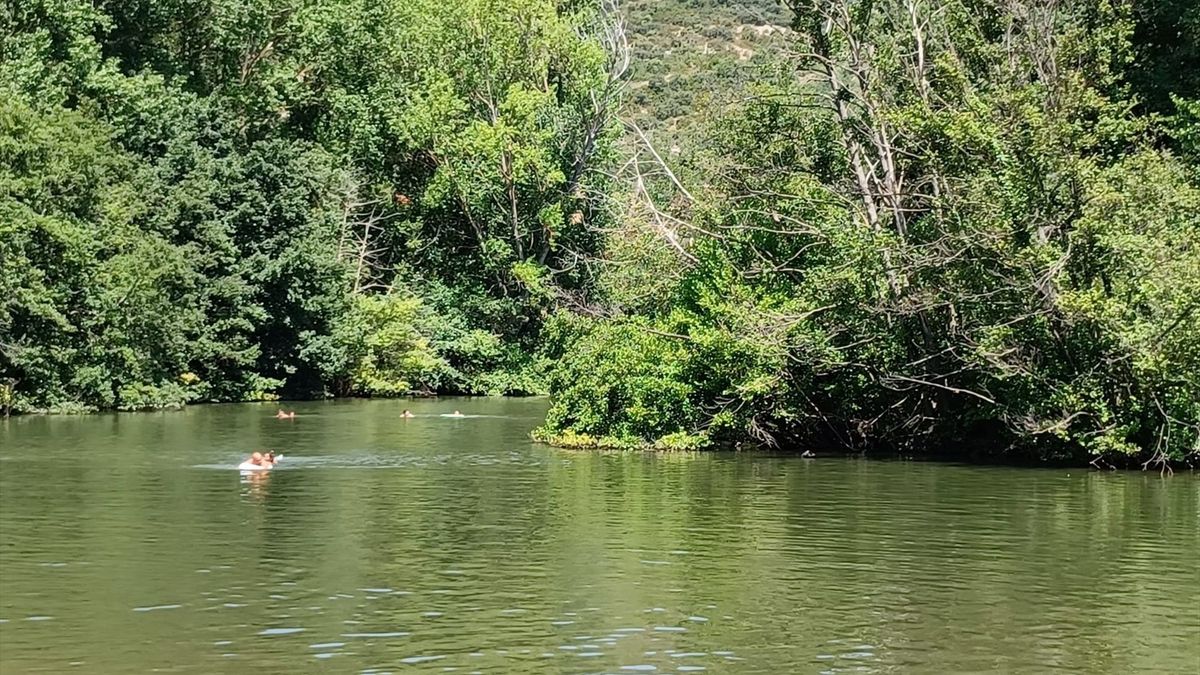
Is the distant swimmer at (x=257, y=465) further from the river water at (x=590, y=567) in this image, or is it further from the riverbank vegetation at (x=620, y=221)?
the riverbank vegetation at (x=620, y=221)

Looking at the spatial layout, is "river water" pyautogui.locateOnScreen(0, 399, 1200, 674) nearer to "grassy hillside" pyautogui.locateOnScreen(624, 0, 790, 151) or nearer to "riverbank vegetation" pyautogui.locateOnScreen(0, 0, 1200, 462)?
"riverbank vegetation" pyautogui.locateOnScreen(0, 0, 1200, 462)

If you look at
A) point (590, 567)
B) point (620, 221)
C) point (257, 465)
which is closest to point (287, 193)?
point (620, 221)

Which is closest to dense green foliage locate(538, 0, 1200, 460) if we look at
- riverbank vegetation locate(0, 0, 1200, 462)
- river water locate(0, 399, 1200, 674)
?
riverbank vegetation locate(0, 0, 1200, 462)

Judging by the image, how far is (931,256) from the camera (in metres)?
32.3

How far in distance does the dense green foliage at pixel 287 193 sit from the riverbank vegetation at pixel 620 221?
0.17m

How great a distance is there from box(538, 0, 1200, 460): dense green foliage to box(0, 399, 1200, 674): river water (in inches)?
88.9

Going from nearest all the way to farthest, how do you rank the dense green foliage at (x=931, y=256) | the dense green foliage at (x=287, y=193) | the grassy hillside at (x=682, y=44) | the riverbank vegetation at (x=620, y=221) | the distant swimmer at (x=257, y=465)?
the dense green foliage at (x=931, y=256) → the riverbank vegetation at (x=620, y=221) → the distant swimmer at (x=257, y=465) → the dense green foliage at (x=287, y=193) → the grassy hillside at (x=682, y=44)

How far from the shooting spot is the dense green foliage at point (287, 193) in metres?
49.9

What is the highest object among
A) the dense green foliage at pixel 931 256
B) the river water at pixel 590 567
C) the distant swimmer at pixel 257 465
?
the dense green foliage at pixel 931 256

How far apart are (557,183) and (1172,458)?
4096cm

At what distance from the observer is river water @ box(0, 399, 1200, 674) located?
49.2 feet

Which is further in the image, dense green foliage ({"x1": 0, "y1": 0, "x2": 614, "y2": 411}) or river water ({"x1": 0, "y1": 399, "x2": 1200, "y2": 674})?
dense green foliage ({"x1": 0, "y1": 0, "x2": 614, "y2": 411})

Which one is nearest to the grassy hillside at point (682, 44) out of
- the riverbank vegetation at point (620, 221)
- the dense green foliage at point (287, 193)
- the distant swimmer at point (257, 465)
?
the dense green foliage at point (287, 193)

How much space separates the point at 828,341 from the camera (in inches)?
1364
